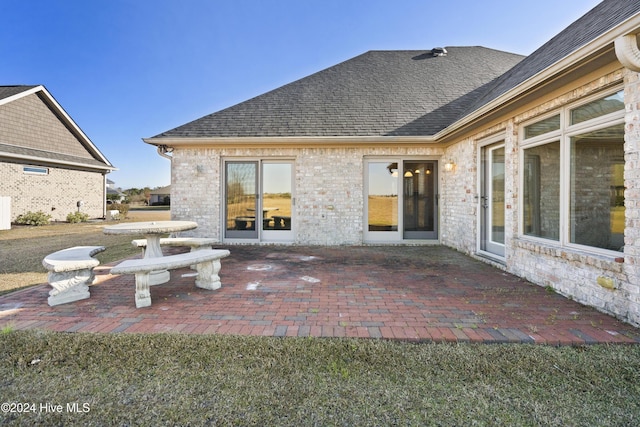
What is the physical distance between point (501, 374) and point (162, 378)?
2514 millimetres

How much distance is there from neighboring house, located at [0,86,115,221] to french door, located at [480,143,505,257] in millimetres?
17901

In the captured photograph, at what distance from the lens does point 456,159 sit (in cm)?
713

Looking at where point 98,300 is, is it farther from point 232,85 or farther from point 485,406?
point 232,85

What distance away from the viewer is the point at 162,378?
218cm

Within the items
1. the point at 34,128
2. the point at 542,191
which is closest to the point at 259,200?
the point at 542,191

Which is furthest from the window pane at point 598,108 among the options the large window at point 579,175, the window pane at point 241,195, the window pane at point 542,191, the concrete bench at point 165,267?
the window pane at point 241,195

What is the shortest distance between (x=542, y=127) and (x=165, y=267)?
18.5ft

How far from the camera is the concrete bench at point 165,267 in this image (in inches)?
133

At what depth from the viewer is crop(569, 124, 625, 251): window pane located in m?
3.32

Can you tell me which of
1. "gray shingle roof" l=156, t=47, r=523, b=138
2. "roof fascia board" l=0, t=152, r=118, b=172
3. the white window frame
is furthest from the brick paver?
the white window frame

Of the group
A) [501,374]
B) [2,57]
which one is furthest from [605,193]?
[2,57]

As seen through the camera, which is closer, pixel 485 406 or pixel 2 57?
pixel 485 406

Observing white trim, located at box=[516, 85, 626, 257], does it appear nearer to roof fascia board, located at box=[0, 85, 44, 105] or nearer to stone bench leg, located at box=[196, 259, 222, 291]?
stone bench leg, located at box=[196, 259, 222, 291]

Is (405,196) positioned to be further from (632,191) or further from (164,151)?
(164,151)
